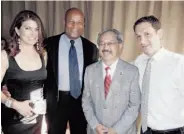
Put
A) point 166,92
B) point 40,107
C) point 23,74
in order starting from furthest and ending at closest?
point 40,107 < point 23,74 < point 166,92

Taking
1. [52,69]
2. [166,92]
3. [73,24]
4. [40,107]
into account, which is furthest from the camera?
[73,24]

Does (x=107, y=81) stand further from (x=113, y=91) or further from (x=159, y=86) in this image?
(x=159, y=86)

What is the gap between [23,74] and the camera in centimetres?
172

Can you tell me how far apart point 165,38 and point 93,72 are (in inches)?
55.5

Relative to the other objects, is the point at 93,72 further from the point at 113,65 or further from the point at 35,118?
the point at 35,118

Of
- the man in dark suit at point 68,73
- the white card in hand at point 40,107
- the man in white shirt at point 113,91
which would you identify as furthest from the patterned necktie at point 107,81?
the white card in hand at point 40,107

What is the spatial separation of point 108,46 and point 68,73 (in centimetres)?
53

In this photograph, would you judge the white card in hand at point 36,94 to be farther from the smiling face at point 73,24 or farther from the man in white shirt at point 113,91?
the smiling face at point 73,24

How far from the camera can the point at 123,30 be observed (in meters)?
3.04

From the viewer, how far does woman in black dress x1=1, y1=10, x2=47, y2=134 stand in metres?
1.71

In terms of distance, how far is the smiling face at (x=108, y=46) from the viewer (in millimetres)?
1727

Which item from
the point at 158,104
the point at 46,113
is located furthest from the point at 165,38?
the point at 46,113

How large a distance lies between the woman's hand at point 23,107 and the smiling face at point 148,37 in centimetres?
89

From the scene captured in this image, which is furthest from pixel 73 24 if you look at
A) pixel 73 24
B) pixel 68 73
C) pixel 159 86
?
pixel 159 86
